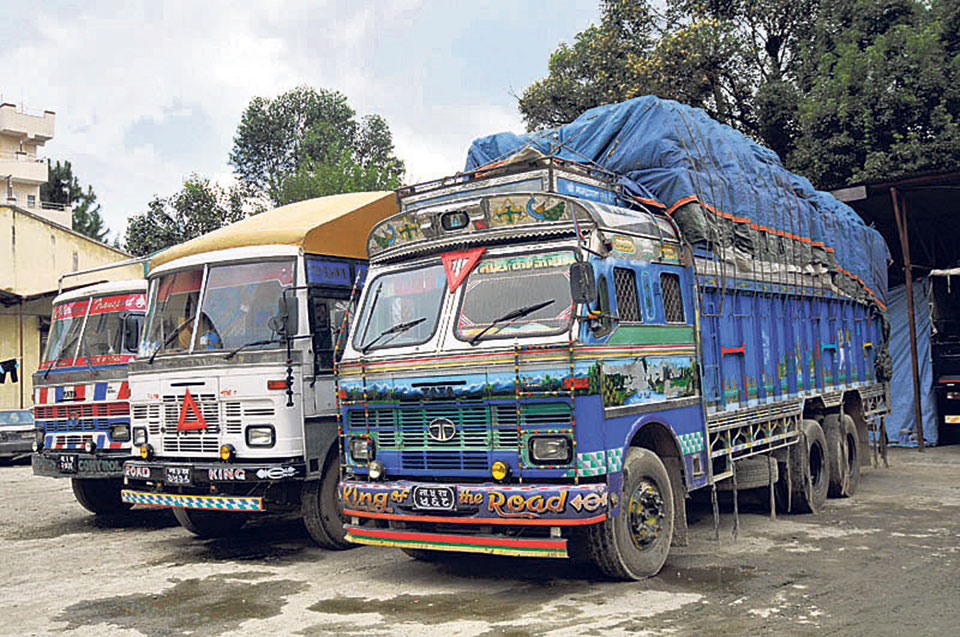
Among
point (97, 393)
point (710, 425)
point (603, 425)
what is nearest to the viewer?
point (603, 425)

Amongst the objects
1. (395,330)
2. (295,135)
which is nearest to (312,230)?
(395,330)

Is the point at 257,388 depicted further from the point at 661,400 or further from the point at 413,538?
the point at 661,400

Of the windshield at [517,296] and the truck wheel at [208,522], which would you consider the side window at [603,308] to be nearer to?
the windshield at [517,296]

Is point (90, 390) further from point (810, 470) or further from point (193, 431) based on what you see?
point (810, 470)

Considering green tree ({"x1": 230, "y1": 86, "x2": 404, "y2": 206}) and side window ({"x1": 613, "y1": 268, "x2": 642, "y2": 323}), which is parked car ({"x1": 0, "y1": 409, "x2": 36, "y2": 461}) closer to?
side window ({"x1": 613, "y1": 268, "x2": 642, "y2": 323})

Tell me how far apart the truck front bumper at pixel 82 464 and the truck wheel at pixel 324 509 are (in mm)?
2766

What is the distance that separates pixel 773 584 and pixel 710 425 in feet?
5.47

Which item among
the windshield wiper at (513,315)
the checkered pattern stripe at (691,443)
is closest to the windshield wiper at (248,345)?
the windshield wiper at (513,315)

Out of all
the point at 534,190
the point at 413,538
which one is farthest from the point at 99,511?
the point at 534,190

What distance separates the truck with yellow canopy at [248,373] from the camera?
8742 mm

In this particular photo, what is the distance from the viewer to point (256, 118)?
2169 inches

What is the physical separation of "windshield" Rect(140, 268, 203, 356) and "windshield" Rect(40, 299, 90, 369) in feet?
7.70

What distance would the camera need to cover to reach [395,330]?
7758 mm

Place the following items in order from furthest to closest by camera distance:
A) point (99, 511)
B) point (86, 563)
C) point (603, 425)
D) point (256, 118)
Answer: point (256, 118) < point (99, 511) < point (86, 563) < point (603, 425)
